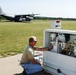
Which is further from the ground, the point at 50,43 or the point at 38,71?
the point at 50,43

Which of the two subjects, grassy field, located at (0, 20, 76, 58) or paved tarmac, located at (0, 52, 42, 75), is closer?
paved tarmac, located at (0, 52, 42, 75)

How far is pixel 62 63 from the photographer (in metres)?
5.79

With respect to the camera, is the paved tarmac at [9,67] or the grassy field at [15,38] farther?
the grassy field at [15,38]

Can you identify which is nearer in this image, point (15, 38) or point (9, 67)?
point (9, 67)

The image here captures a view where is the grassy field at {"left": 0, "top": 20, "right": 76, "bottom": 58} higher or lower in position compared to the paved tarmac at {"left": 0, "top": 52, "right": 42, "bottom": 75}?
lower

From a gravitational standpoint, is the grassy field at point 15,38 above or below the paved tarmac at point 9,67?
below

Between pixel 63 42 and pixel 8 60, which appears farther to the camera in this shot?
pixel 8 60

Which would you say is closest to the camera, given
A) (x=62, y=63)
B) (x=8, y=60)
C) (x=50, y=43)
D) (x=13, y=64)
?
(x=62, y=63)

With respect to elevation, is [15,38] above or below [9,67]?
below

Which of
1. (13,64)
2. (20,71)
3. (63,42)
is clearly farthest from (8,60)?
(63,42)

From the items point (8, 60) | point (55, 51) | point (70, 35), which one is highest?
point (70, 35)

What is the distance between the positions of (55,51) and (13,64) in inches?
73.3

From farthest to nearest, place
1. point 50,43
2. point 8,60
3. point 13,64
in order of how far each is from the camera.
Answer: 1. point 8,60
2. point 13,64
3. point 50,43

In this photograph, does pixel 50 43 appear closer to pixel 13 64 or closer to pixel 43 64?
pixel 43 64
